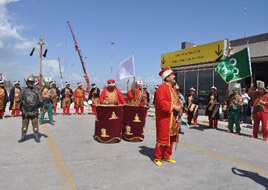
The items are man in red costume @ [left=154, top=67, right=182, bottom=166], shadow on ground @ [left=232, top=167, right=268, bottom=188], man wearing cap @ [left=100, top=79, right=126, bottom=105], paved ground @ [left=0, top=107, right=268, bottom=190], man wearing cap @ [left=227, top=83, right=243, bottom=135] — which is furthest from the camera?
man wearing cap @ [left=227, top=83, right=243, bottom=135]

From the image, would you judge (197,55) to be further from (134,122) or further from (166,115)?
(166,115)

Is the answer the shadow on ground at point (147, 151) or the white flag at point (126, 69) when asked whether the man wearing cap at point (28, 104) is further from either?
the white flag at point (126, 69)

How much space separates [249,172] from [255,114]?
14.1ft

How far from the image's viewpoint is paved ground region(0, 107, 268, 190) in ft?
12.6

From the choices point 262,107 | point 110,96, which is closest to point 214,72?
point 262,107

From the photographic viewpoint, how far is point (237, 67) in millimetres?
9203

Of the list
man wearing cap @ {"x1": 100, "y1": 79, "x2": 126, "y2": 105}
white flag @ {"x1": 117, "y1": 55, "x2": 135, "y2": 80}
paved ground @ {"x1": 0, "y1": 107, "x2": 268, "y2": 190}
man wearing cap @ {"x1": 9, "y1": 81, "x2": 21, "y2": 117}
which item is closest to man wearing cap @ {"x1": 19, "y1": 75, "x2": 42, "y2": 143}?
paved ground @ {"x1": 0, "y1": 107, "x2": 268, "y2": 190}

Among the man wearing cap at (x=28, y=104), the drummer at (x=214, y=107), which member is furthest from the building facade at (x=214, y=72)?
Result: the man wearing cap at (x=28, y=104)

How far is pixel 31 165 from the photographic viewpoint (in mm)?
4621

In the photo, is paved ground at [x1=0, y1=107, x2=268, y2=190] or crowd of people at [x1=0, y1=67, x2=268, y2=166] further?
crowd of people at [x1=0, y1=67, x2=268, y2=166]

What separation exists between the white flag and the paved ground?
292 centimetres

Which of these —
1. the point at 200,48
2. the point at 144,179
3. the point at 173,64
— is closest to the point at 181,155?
the point at 144,179

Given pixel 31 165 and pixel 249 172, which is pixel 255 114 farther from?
pixel 31 165

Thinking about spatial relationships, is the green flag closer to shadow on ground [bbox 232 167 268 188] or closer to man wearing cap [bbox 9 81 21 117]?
shadow on ground [bbox 232 167 268 188]
